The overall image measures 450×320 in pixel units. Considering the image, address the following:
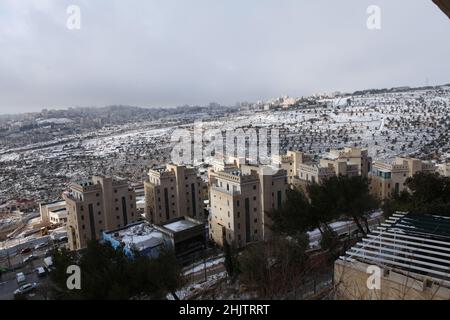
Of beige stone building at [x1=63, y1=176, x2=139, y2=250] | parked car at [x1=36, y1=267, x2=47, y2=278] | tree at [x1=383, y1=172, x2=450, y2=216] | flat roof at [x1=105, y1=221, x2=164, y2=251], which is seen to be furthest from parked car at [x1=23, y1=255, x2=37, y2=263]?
tree at [x1=383, y1=172, x2=450, y2=216]

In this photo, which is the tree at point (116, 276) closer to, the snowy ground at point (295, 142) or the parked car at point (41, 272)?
the parked car at point (41, 272)

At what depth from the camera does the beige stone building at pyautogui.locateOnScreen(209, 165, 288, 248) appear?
14133 mm

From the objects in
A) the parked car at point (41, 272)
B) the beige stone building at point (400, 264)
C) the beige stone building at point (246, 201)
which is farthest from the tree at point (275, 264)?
the parked car at point (41, 272)

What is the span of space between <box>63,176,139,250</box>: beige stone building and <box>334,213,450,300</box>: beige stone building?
12.4 m

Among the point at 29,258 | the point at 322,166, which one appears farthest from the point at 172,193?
the point at 322,166

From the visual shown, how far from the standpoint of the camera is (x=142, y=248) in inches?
496

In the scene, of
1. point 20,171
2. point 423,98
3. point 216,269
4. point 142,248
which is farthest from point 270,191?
point 423,98

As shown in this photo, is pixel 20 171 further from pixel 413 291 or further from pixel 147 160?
pixel 413 291

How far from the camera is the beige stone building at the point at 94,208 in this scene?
15578 mm

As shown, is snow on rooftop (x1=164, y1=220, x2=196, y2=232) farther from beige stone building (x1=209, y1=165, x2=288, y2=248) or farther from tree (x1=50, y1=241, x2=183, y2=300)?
tree (x1=50, y1=241, x2=183, y2=300)

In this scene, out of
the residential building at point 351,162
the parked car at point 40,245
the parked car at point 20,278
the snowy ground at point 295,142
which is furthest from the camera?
the snowy ground at point 295,142

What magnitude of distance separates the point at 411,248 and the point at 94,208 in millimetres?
13512
